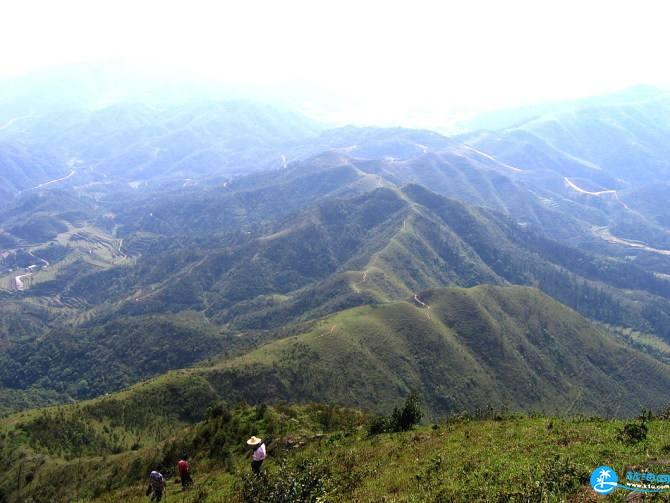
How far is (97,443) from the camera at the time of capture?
330 ft

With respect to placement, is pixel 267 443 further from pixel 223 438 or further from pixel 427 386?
pixel 427 386

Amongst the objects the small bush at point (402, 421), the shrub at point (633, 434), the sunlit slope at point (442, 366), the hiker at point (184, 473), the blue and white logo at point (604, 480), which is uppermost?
the blue and white logo at point (604, 480)

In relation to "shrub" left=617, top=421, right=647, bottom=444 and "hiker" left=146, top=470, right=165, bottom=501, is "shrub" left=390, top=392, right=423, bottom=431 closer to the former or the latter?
"shrub" left=617, top=421, right=647, bottom=444

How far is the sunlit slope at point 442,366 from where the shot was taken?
142m

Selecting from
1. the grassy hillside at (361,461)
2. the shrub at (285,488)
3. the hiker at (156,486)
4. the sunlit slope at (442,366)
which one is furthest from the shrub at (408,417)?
the sunlit slope at (442,366)

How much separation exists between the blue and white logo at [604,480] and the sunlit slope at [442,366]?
375 feet

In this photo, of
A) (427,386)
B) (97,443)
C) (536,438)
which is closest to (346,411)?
(536,438)

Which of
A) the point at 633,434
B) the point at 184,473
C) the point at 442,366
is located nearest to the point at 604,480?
the point at 633,434

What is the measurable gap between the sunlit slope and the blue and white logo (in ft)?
375

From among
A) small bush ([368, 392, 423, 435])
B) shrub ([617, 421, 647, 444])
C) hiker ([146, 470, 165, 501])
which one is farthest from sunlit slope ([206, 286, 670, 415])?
shrub ([617, 421, 647, 444])

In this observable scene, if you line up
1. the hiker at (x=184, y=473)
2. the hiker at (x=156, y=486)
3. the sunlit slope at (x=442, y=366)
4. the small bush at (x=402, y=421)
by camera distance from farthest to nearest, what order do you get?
1. the sunlit slope at (x=442, y=366)
2. the small bush at (x=402, y=421)
3. the hiker at (x=184, y=473)
4. the hiker at (x=156, y=486)

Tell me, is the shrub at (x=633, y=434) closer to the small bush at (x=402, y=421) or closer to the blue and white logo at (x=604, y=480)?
the blue and white logo at (x=604, y=480)

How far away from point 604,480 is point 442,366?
481 ft

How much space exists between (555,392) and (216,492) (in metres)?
171
